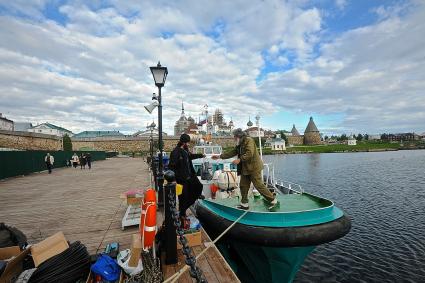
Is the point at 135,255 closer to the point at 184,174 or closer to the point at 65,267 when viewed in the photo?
the point at 65,267

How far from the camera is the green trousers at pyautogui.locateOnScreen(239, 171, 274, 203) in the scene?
20.5 feet

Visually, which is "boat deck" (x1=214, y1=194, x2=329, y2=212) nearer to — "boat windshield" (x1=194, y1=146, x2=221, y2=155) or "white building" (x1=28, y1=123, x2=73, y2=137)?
"boat windshield" (x1=194, y1=146, x2=221, y2=155)

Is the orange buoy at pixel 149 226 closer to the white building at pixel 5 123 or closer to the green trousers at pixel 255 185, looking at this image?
the green trousers at pixel 255 185

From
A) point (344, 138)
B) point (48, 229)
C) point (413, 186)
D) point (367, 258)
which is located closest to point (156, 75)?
point (48, 229)

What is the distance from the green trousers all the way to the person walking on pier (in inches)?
44.9

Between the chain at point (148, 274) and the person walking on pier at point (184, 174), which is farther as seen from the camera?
the person walking on pier at point (184, 174)

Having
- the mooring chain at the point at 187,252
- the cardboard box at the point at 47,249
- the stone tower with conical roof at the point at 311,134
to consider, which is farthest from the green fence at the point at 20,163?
the stone tower with conical roof at the point at 311,134

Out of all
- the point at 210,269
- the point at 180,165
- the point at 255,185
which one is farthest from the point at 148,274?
the point at 255,185

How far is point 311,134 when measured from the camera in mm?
144000

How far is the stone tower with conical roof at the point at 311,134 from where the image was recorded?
143m

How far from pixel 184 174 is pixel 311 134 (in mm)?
148755

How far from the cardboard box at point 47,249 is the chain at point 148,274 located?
4.47 ft

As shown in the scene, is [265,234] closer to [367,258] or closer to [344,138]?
[367,258]

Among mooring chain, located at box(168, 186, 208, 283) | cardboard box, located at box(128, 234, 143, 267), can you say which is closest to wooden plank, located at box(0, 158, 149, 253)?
cardboard box, located at box(128, 234, 143, 267)
